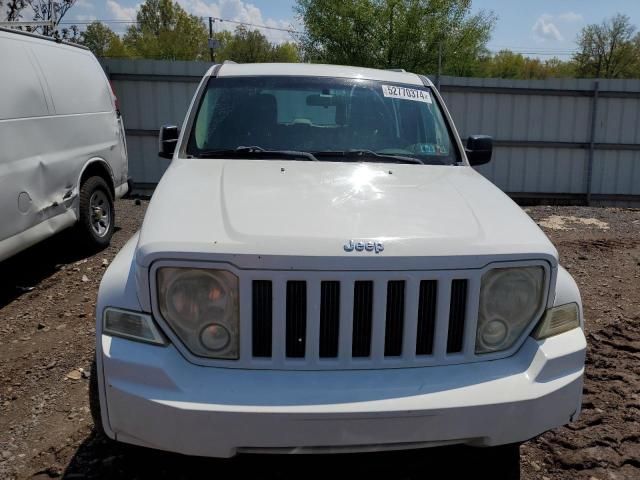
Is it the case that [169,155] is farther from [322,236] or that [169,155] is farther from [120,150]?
[120,150]

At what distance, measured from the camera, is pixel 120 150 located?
718 cm

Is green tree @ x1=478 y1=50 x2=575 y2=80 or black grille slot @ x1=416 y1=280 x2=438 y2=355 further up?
green tree @ x1=478 y1=50 x2=575 y2=80

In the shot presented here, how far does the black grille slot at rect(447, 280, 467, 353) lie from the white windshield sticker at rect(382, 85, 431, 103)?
2.05 meters

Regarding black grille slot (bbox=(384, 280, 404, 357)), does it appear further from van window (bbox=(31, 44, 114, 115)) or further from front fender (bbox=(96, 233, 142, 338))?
van window (bbox=(31, 44, 114, 115))

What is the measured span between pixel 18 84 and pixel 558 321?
4.72 m

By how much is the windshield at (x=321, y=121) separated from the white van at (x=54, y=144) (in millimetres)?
1998

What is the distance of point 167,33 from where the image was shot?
4616cm

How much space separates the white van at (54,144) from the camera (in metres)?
4.77

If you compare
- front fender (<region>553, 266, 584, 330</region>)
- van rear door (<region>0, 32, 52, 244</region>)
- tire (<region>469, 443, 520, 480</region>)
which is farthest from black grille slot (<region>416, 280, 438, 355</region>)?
van rear door (<region>0, 32, 52, 244</region>)

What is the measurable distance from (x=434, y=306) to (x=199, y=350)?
912mm

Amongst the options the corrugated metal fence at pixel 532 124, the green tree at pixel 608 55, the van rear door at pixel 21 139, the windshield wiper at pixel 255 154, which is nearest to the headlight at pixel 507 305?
the windshield wiper at pixel 255 154

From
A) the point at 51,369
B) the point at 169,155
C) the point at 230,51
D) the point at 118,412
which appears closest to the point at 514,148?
the point at 169,155

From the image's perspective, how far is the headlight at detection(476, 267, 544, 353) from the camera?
2.27 meters

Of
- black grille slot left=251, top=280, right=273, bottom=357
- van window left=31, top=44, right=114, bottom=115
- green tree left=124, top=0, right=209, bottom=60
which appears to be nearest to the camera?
black grille slot left=251, top=280, right=273, bottom=357
